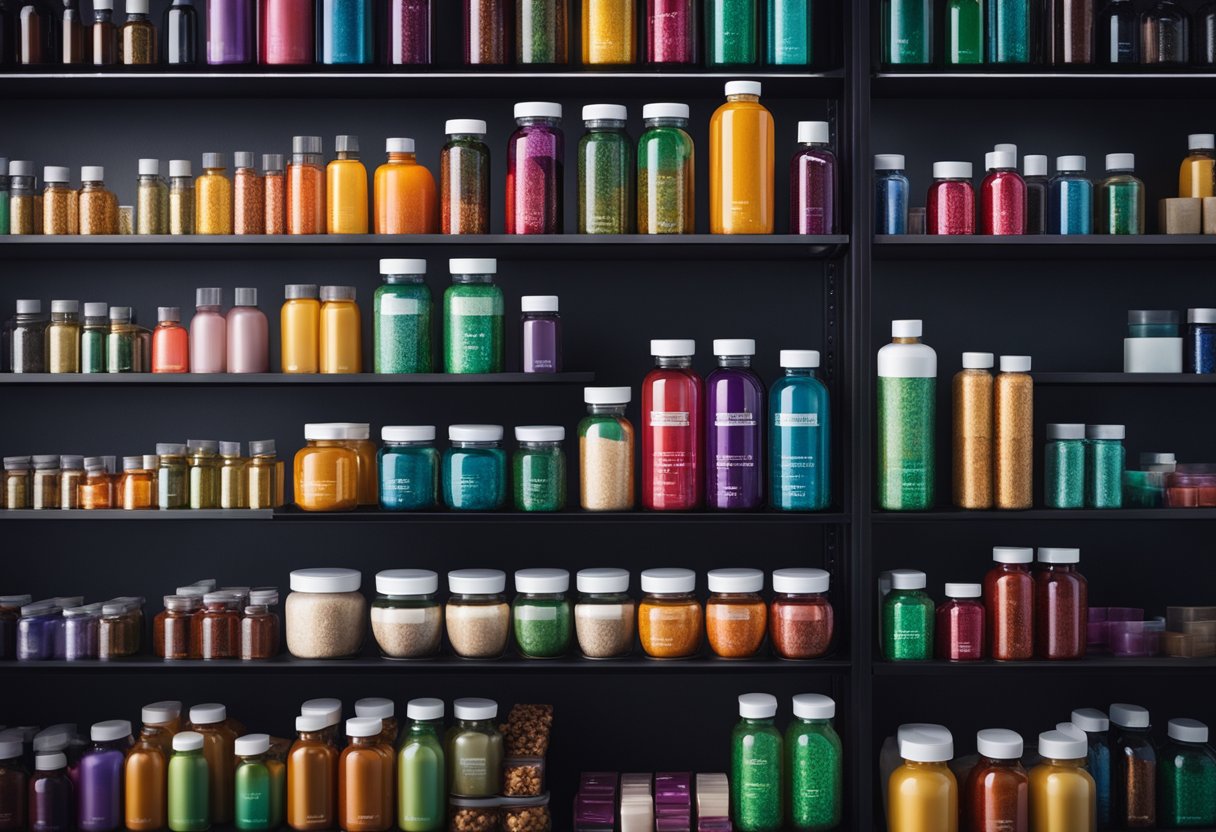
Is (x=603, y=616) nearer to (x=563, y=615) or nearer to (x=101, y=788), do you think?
(x=563, y=615)

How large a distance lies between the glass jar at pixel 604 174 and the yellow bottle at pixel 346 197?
43cm

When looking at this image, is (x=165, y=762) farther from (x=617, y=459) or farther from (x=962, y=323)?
(x=962, y=323)

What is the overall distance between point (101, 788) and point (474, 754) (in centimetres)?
69

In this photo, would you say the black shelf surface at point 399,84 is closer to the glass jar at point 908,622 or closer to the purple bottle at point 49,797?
the glass jar at point 908,622

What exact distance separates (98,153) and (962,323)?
1.89m

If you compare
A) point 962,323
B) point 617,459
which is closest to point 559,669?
point 617,459

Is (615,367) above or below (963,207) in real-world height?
below

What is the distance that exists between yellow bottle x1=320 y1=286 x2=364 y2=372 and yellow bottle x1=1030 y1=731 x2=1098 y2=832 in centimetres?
147

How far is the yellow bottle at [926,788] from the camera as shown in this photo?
203 centimetres

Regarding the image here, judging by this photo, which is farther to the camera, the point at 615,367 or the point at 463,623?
the point at 615,367

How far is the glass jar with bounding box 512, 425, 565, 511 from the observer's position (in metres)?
2.16

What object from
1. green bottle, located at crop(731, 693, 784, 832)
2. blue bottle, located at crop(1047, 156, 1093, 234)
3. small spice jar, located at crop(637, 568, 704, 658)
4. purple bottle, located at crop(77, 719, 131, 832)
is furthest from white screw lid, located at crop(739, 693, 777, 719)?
purple bottle, located at crop(77, 719, 131, 832)

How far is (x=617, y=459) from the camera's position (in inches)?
84.7

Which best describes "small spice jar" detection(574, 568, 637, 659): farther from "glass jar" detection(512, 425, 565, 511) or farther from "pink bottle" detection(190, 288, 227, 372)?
"pink bottle" detection(190, 288, 227, 372)
